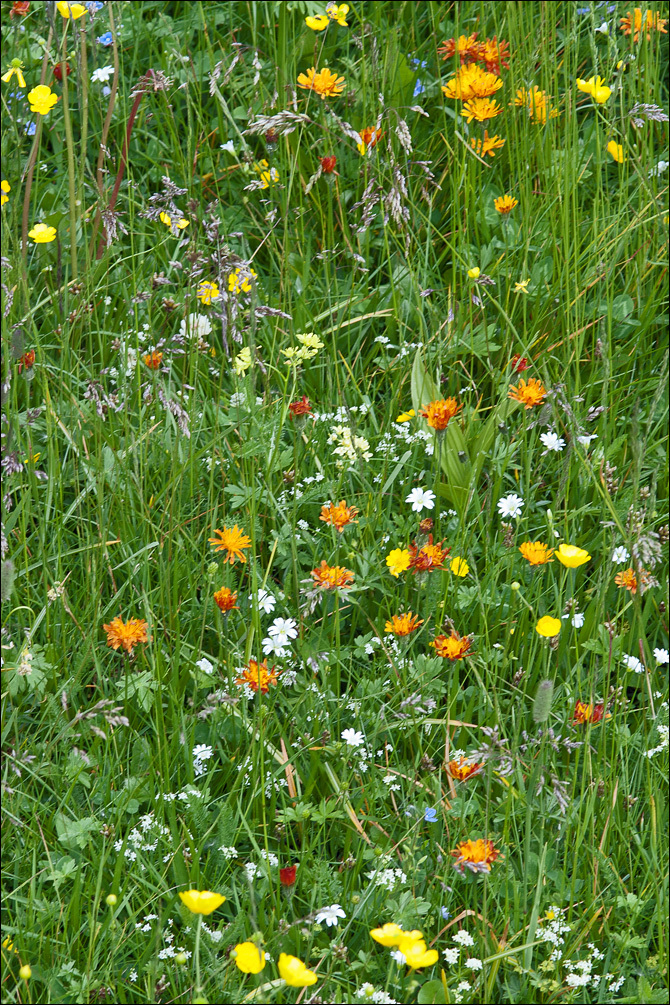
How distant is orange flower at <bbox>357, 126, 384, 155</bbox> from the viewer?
2.17 m

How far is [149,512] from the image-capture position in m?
1.87

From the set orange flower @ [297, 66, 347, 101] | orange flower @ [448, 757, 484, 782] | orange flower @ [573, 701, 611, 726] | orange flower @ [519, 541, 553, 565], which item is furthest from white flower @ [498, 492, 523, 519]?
orange flower @ [297, 66, 347, 101]

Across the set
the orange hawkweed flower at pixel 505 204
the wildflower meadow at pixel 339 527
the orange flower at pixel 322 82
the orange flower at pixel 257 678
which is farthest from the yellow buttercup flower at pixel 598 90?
the orange flower at pixel 257 678

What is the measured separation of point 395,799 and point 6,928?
0.63 m

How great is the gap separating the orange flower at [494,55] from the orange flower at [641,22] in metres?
0.31

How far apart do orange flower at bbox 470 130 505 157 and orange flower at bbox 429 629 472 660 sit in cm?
132

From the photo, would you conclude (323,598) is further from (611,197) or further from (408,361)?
(611,197)

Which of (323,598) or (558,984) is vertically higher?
(323,598)

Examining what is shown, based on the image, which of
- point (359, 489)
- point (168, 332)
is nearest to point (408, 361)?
point (359, 489)

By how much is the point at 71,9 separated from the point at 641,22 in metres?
1.39

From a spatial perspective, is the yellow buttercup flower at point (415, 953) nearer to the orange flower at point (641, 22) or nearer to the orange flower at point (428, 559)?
the orange flower at point (428, 559)

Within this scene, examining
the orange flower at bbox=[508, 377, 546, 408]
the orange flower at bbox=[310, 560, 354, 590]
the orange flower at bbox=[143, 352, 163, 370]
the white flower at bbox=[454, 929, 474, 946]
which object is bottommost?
the white flower at bbox=[454, 929, 474, 946]

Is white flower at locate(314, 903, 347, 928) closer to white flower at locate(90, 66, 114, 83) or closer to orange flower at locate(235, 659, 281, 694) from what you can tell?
orange flower at locate(235, 659, 281, 694)

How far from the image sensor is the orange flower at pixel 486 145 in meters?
2.40
